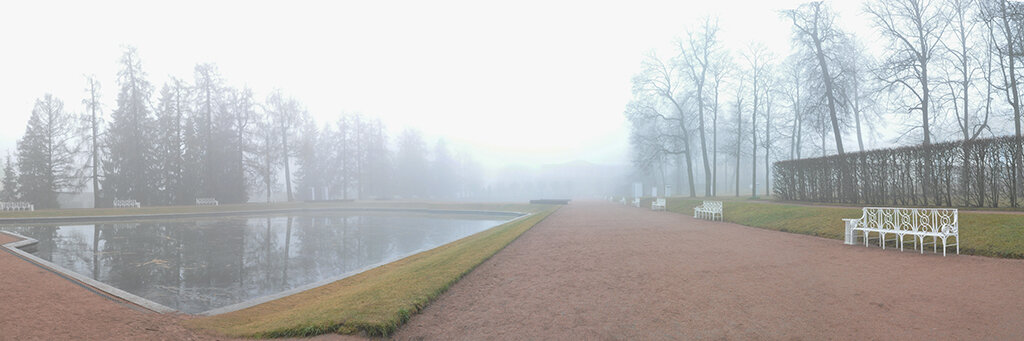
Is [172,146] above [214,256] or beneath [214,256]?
above

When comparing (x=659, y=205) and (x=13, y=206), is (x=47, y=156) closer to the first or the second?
(x=13, y=206)

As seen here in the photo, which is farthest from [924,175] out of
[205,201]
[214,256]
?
[205,201]

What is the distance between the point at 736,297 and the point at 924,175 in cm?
1196

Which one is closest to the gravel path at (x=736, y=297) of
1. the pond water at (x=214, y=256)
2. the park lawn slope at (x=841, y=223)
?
the park lawn slope at (x=841, y=223)

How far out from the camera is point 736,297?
543cm

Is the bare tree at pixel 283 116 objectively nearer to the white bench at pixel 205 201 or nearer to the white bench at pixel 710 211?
the white bench at pixel 205 201

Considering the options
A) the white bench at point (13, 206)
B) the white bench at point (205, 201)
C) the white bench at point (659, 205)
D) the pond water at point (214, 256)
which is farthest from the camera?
the white bench at point (205, 201)

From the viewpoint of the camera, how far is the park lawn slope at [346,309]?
15.5 ft

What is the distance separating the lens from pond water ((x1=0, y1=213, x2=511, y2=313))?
855 centimetres

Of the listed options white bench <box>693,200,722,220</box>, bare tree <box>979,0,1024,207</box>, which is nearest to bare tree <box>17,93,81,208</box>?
white bench <box>693,200,722,220</box>

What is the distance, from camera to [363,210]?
38.4 m

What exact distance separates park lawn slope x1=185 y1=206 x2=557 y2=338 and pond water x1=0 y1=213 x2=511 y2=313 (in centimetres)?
170

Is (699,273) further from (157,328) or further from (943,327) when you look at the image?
(157,328)

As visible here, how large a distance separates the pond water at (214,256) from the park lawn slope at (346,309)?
5.57 ft
